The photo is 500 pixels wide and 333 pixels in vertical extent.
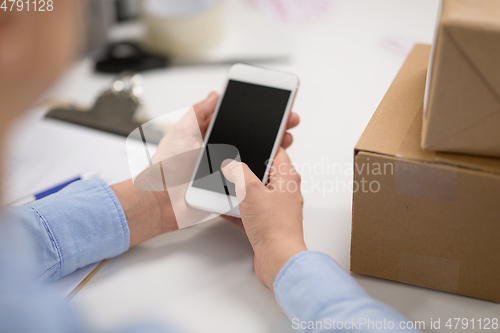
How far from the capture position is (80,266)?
45 cm

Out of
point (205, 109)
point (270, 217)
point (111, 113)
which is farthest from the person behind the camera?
point (111, 113)

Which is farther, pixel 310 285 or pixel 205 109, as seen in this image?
pixel 205 109

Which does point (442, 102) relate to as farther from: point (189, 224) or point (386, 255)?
point (189, 224)

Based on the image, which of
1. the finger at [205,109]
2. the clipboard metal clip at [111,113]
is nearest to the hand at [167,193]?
the finger at [205,109]

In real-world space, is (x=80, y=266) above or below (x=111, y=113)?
below

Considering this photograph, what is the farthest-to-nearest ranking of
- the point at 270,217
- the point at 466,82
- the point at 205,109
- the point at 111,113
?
the point at 111,113
the point at 205,109
the point at 270,217
the point at 466,82

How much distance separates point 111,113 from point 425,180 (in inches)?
19.9

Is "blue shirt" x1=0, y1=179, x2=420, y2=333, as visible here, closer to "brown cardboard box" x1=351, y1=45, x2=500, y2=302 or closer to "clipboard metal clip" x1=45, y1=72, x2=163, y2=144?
"brown cardboard box" x1=351, y1=45, x2=500, y2=302

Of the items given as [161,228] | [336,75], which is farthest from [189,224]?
[336,75]

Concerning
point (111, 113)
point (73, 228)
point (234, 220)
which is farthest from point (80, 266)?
point (111, 113)

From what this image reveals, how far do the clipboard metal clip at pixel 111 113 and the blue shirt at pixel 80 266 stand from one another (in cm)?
20

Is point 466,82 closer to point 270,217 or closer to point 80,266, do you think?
point 270,217

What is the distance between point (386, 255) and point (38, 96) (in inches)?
12.9

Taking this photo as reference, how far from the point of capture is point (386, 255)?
0.41m
